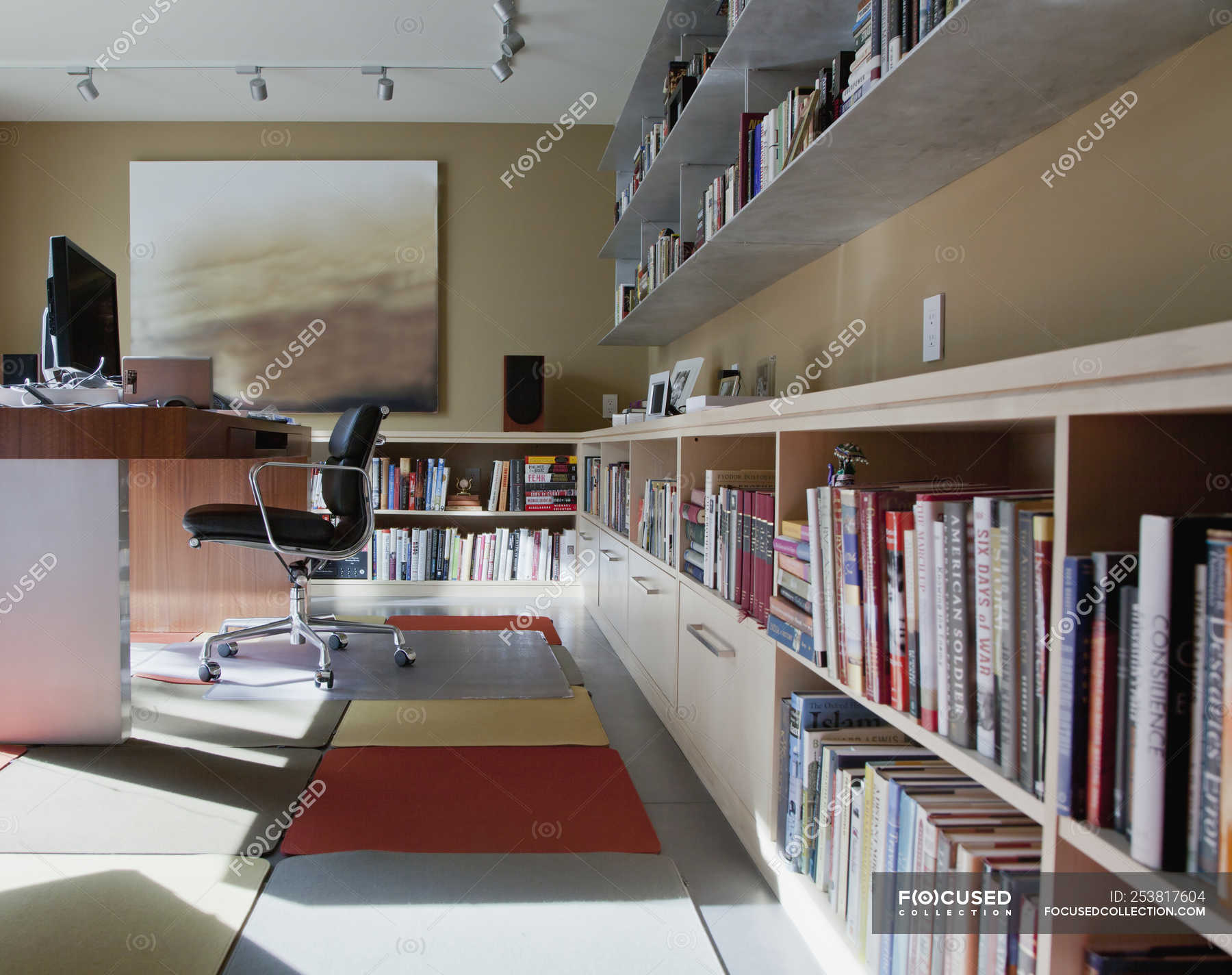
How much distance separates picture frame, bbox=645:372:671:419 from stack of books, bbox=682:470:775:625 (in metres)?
1.21

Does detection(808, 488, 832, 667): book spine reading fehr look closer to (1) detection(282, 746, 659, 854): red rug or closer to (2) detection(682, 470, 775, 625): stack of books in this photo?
(2) detection(682, 470, 775, 625): stack of books

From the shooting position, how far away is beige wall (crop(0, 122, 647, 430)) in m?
4.60

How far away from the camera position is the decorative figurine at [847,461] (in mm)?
1299

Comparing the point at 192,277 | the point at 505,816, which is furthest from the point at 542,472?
the point at 505,816

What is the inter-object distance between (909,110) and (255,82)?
12.3 ft

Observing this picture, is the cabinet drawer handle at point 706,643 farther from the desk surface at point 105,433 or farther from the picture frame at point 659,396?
the picture frame at point 659,396

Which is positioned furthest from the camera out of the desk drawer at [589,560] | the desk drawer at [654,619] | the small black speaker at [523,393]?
the small black speaker at [523,393]

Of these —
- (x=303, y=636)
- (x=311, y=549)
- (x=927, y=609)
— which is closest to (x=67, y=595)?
(x=311, y=549)

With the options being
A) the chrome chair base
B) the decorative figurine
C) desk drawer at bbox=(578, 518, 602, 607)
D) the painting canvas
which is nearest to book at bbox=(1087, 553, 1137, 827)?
the decorative figurine

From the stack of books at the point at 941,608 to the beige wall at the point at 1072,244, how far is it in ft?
0.74

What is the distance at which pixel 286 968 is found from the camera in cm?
116

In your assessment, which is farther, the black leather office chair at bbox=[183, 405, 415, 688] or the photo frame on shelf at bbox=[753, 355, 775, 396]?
the photo frame on shelf at bbox=[753, 355, 775, 396]

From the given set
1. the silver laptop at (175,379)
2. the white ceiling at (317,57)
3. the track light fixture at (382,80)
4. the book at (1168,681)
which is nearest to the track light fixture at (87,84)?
the white ceiling at (317,57)

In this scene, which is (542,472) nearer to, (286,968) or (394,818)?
(394,818)
